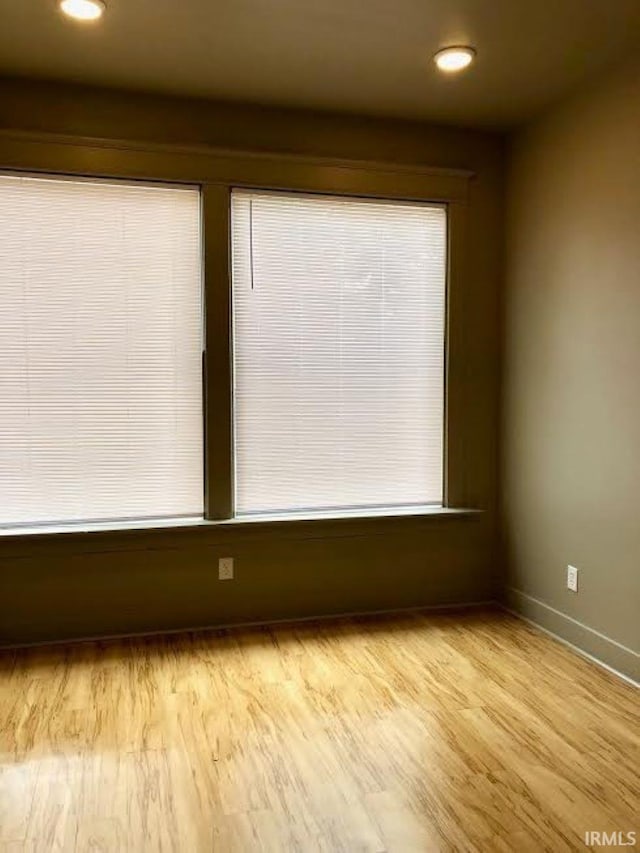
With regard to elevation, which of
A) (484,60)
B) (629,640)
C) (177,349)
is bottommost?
(629,640)

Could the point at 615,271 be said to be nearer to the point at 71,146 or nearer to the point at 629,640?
the point at 629,640


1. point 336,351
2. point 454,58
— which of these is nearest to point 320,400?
point 336,351

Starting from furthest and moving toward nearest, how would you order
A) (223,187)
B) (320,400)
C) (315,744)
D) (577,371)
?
(320,400) → (223,187) → (577,371) → (315,744)

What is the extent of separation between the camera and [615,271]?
2982 mm

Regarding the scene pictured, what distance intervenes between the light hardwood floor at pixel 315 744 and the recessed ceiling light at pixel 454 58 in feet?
8.82

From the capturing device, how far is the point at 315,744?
2393 mm

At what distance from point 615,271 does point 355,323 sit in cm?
131

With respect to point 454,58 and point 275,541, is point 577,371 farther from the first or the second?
point 275,541

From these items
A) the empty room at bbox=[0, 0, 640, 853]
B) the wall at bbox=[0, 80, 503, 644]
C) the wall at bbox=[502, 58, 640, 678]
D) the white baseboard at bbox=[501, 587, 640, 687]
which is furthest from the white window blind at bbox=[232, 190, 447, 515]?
the white baseboard at bbox=[501, 587, 640, 687]

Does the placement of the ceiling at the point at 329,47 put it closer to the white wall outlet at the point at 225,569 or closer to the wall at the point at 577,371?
the wall at the point at 577,371

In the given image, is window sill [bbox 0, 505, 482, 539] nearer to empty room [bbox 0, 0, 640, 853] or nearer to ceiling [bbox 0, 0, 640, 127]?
empty room [bbox 0, 0, 640, 853]

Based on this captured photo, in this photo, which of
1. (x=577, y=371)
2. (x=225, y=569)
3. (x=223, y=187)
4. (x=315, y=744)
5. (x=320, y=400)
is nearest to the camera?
(x=315, y=744)

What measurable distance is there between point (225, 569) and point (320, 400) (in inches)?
40.3

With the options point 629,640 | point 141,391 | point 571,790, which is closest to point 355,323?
point 141,391
